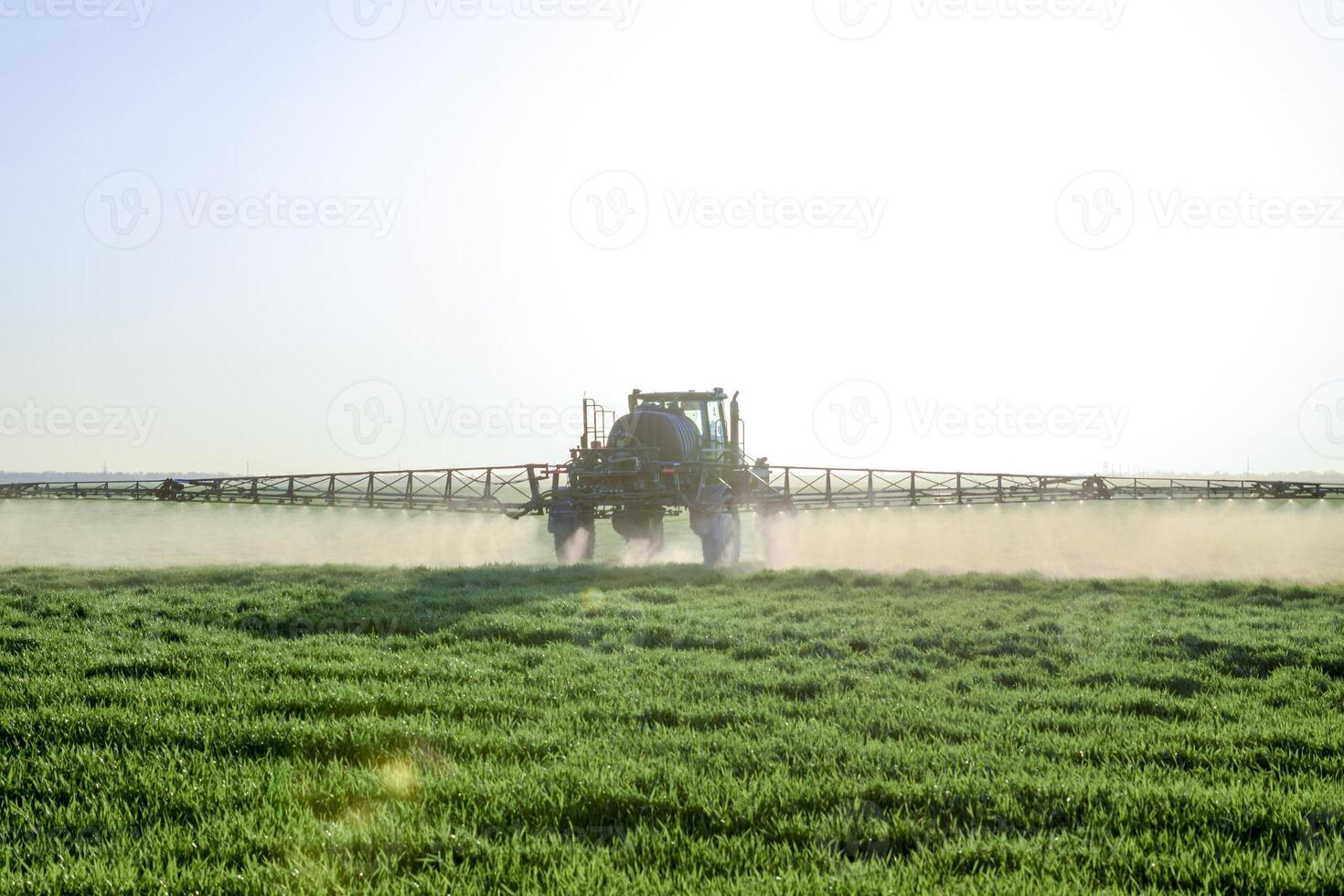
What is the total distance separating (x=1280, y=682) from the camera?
31.0 ft

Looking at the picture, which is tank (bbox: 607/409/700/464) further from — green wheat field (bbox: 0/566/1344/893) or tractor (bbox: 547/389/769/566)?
green wheat field (bbox: 0/566/1344/893)

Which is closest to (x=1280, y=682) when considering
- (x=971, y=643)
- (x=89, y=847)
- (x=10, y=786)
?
(x=971, y=643)

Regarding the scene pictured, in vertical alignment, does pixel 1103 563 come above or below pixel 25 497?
below

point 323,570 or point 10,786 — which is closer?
point 10,786

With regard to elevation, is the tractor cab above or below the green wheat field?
above

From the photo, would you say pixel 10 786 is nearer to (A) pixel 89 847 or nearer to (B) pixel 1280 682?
(A) pixel 89 847

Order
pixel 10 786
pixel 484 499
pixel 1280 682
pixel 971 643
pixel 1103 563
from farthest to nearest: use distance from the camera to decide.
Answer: pixel 1103 563, pixel 484 499, pixel 971 643, pixel 1280 682, pixel 10 786

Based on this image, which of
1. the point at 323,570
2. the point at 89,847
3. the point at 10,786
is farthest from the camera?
the point at 323,570

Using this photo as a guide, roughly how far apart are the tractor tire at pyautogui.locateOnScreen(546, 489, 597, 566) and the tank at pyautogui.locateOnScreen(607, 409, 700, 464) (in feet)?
6.25

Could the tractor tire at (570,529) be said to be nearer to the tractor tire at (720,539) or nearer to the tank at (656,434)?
the tank at (656,434)

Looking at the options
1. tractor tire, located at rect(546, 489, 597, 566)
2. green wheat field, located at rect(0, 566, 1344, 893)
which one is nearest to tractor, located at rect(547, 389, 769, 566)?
tractor tire, located at rect(546, 489, 597, 566)

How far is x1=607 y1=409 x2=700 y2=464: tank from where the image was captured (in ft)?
83.4

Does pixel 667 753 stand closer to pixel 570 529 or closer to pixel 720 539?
pixel 570 529

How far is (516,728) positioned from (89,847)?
9.94 feet
